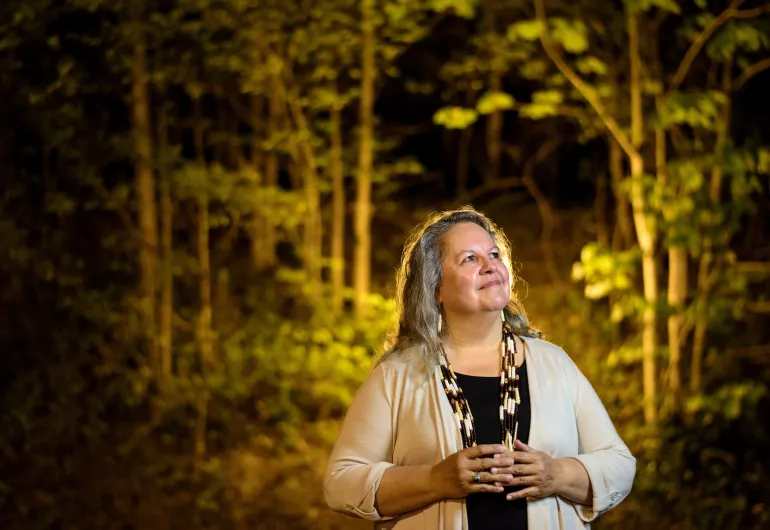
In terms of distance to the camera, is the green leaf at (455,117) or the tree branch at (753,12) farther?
the green leaf at (455,117)

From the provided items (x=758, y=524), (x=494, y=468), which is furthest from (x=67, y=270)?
(x=494, y=468)

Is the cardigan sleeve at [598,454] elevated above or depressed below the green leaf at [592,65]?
below

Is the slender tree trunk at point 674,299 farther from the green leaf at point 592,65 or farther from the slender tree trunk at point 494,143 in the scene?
the slender tree trunk at point 494,143

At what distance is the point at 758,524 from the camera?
565cm

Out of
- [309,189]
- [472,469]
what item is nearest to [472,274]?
[472,469]

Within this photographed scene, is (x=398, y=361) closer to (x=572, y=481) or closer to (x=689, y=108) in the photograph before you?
A: (x=572, y=481)

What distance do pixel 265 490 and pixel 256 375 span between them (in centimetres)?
138

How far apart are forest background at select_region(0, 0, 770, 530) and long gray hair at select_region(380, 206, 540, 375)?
11.2 feet

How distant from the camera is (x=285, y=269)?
25.8 feet

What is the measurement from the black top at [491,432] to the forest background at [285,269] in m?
3.56

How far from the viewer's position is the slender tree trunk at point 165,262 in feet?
23.8

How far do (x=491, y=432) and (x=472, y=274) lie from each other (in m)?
0.44

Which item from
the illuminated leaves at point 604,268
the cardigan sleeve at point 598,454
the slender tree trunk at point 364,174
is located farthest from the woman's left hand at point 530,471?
the slender tree trunk at point 364,174

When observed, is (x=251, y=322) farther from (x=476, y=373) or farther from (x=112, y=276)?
(x=476, y=373)
